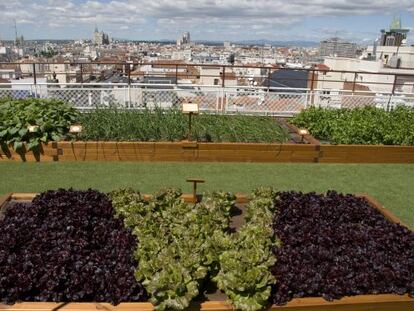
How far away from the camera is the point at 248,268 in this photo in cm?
307

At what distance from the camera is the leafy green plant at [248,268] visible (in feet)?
9.66

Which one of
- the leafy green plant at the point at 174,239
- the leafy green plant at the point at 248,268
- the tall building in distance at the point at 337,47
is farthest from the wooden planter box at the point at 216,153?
the tall building in distance at the point at 337,47

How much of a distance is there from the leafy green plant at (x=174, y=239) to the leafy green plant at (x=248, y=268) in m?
0.15

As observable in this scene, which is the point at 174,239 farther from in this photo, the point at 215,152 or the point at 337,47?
the point at 337,47

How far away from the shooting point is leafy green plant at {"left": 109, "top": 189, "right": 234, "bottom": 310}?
9.52ft

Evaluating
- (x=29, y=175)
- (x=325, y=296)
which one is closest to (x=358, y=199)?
(x=325, y=296)

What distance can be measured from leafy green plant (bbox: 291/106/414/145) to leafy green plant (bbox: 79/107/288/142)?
0.87 metres

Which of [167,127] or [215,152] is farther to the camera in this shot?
[167,127]

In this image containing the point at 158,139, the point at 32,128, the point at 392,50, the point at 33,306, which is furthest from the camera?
the point at 392,50

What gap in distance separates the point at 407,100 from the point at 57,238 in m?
10.3

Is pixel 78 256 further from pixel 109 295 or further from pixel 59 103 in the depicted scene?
pixel 59 103

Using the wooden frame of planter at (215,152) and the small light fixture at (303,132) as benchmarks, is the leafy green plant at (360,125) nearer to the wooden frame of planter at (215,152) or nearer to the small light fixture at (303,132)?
the wooden frame of planter at (215,152)

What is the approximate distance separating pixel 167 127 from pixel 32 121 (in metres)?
2.33

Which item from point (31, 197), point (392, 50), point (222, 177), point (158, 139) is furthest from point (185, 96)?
point (392, 50)
